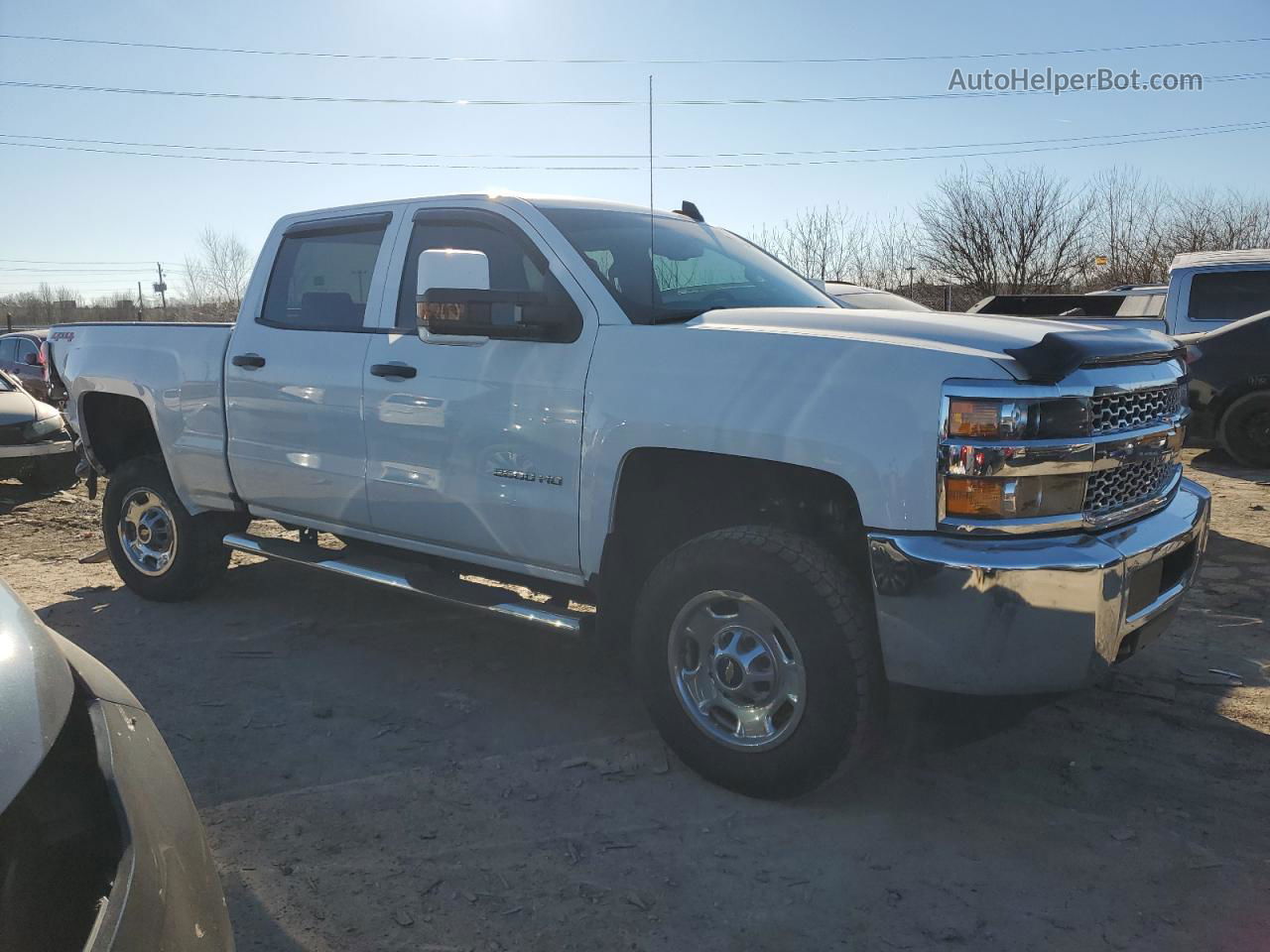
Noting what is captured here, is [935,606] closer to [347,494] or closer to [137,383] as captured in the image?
[347,494]

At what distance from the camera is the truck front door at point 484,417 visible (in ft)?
11.9

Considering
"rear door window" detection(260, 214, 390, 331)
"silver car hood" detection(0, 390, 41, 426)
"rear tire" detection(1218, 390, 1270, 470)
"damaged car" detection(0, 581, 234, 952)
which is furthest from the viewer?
"silver car hood" detection(0, 390, 41, 426)

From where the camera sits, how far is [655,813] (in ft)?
10.5

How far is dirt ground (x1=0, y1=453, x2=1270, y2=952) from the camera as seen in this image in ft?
8.63

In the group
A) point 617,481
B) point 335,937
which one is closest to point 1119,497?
point 617,481

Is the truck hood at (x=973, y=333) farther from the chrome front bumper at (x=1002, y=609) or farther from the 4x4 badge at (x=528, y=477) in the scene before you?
the 4x4 badge at (x=528, y=477)

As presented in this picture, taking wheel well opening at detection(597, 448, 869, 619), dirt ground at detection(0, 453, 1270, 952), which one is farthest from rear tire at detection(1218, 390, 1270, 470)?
wheel well opening at detection(597, 448, 869, 619)

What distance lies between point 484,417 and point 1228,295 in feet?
29.7

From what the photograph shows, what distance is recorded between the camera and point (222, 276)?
33.8 metres

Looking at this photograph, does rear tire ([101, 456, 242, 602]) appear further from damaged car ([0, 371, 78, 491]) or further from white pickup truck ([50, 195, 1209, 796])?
damaged car ([0, 371, 78, 491])

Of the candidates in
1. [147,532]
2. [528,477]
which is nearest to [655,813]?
[528,477]

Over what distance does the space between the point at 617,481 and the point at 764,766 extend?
1.03 m

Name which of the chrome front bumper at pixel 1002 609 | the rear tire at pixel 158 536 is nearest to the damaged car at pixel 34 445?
the rear tire at pixel 158 536

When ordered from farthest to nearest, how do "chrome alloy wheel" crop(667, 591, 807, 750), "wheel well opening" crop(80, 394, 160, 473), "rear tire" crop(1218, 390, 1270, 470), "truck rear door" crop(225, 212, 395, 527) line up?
"rear tire" crop(1218, 390, 1270, 470)
"wheel well opening" crop(80, 394, 160, 473)
"truck rear door" crop(225, 212, 395, 527)
"chrome alloy wheel" crop(667, 591, 807, 750)
